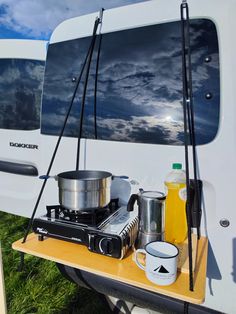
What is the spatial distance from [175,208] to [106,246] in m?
0.40

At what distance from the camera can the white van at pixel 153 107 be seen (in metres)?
1.16

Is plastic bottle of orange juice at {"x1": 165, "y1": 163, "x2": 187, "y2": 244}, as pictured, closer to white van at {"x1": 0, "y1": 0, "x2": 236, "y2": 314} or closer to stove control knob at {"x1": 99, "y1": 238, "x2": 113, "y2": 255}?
white van at {"x1": 0, "y1": 0, "x2": 236, "y2": 314}

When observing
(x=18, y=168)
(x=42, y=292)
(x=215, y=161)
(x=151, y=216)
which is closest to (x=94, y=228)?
Answer: (x=151, y=216)

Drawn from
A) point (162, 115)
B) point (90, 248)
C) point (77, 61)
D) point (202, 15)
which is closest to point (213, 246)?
point (90, 248)

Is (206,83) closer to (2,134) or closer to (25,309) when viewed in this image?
(2,134)

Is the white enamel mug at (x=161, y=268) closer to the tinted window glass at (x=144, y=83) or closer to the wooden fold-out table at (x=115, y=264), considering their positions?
the wooden fold-out table at (x=115, y=264)

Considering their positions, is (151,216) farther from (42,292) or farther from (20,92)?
(20,92)

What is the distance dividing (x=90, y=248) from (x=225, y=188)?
0.68 meters

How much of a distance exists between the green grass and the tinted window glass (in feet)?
4.38

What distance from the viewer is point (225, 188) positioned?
114 centimetres

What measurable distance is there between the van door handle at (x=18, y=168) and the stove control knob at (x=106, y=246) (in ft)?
3.39

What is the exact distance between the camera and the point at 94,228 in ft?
3.63

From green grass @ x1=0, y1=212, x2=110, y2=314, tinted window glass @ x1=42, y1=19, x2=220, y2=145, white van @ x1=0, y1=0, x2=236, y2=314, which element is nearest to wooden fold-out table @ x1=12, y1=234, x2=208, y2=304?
white van @ x1=0, y1=0, x2=236, y2=314

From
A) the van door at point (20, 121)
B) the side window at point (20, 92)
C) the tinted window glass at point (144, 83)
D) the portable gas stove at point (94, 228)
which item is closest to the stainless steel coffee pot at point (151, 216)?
the portable gas stove at point (94, 228)
